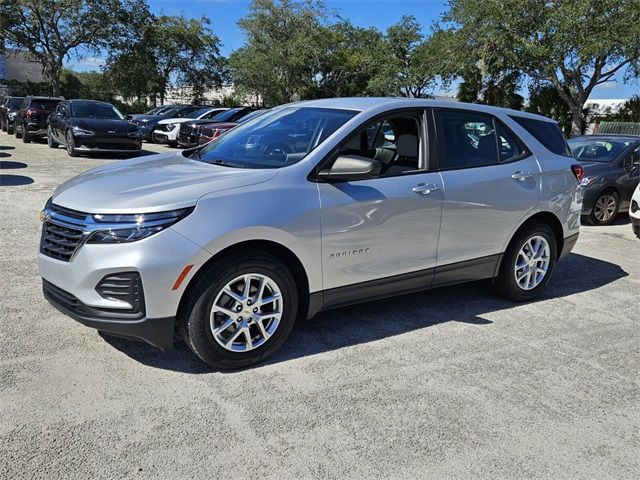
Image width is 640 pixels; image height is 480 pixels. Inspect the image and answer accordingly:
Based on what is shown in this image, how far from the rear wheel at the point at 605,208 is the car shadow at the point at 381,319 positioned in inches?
142

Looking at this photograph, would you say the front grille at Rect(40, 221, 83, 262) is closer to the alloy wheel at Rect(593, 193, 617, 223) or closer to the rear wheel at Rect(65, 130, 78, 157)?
the alloy wheel at Rect(593, 193, 617, 223)

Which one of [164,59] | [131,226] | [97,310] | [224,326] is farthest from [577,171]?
[164,59]

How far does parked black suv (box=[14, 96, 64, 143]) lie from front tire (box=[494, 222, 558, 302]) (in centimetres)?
1858

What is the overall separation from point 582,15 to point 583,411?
71.0ft

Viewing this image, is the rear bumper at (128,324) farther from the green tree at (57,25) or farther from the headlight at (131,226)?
the green tree at (57,25)

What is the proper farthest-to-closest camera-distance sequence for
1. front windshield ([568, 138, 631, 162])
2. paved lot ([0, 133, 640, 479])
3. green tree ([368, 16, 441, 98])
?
green tree ([368, 16, 441, 98]) < front windshield ([568, 138, 631, 162]) < paved lot ([0, 133, 640, 479])

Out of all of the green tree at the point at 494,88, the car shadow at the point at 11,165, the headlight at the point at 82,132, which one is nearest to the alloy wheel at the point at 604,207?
the car shadow at the point at 11,165

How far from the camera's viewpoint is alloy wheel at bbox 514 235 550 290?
548 cm

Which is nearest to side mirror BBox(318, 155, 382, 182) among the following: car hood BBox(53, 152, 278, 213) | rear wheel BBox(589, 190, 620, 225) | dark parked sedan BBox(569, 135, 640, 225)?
car hood BBox(53, 152, 278, 213)

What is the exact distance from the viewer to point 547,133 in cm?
580

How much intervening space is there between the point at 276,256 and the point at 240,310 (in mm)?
437

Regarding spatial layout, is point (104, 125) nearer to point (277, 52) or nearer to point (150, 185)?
point (150, 185)

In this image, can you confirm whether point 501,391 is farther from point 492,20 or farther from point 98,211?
point 492,20

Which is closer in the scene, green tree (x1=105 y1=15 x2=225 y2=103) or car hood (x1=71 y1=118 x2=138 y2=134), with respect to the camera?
car hood (x1=71 y1=118 x2=138 y2=134)
